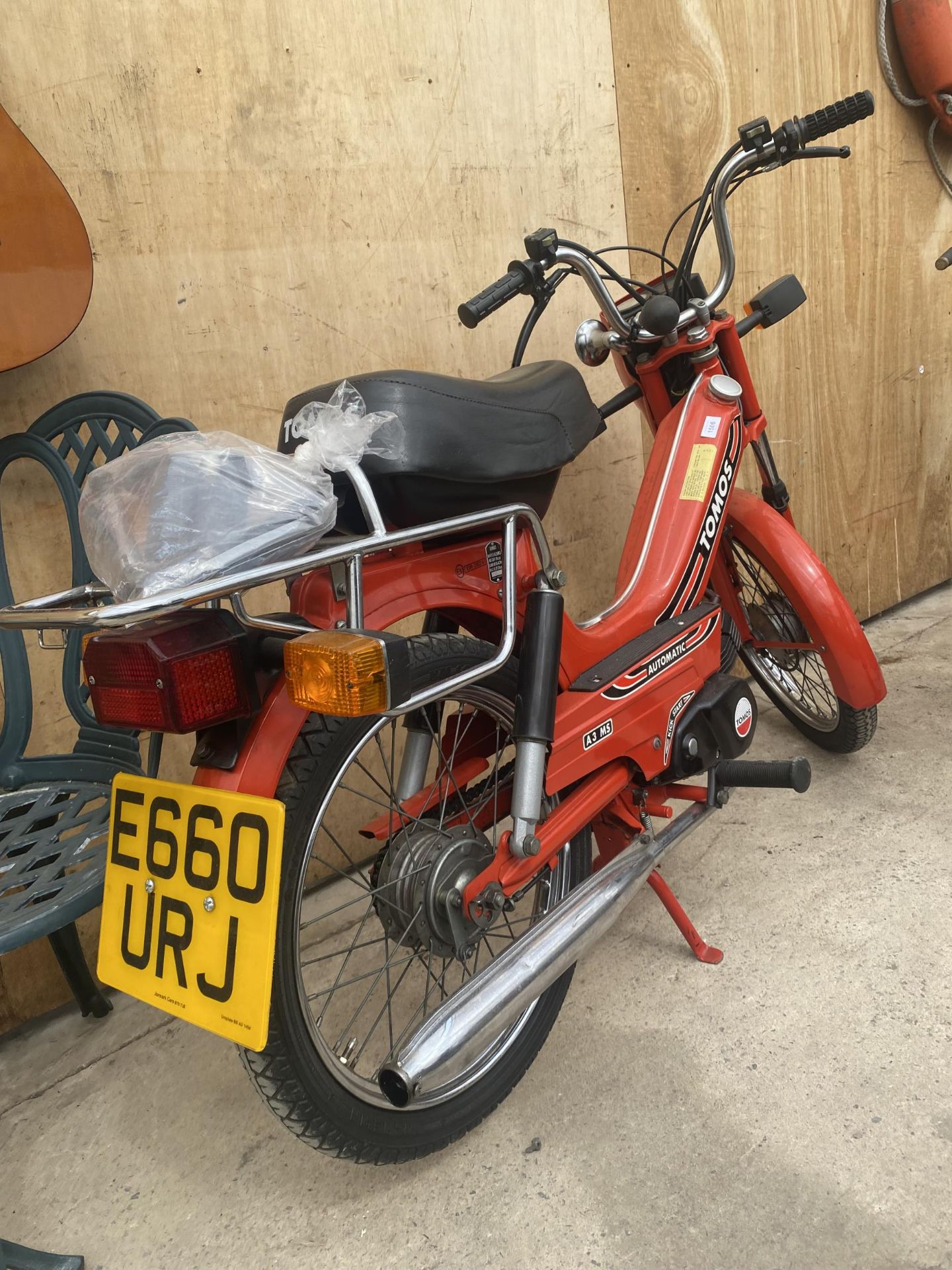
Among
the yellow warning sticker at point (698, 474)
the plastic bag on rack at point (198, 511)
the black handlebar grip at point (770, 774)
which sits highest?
the plastic bag on rack at point (198, 511)

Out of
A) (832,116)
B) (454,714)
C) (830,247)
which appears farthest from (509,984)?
(830,247)

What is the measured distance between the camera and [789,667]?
225 cm

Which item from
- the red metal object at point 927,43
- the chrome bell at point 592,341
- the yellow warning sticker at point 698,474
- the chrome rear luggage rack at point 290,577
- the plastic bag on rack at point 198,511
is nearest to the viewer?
the chrome rear luggage rack at point 290,577

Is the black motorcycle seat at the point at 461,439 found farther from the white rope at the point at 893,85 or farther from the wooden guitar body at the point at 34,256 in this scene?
the white rope at the point at 893,85

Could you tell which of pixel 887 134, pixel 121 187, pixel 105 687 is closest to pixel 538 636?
pixel 105 687

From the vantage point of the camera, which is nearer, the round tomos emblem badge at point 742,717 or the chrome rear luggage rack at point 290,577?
the chrome rear luggage rack at point 290,577

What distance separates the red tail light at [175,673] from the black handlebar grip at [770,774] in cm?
86

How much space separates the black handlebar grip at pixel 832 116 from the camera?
5.37 ft

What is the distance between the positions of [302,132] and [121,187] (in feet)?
1.23

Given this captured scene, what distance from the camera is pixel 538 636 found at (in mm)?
1249

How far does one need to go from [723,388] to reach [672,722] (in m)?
0.69

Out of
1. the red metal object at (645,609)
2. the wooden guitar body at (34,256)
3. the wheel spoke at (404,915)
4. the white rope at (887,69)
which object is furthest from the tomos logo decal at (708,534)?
the white rope at (887,69)

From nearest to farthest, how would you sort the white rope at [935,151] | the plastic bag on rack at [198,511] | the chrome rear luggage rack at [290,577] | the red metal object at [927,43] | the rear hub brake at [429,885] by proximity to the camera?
the chrome rear luggage rack at [290,577]
the plastic bag on rack at [198,511]
the rear hub brake at [429,885]
the red metal object at [927,43]
the white rope at [935,151]

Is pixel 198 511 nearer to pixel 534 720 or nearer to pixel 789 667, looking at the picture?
pixel 534 720
